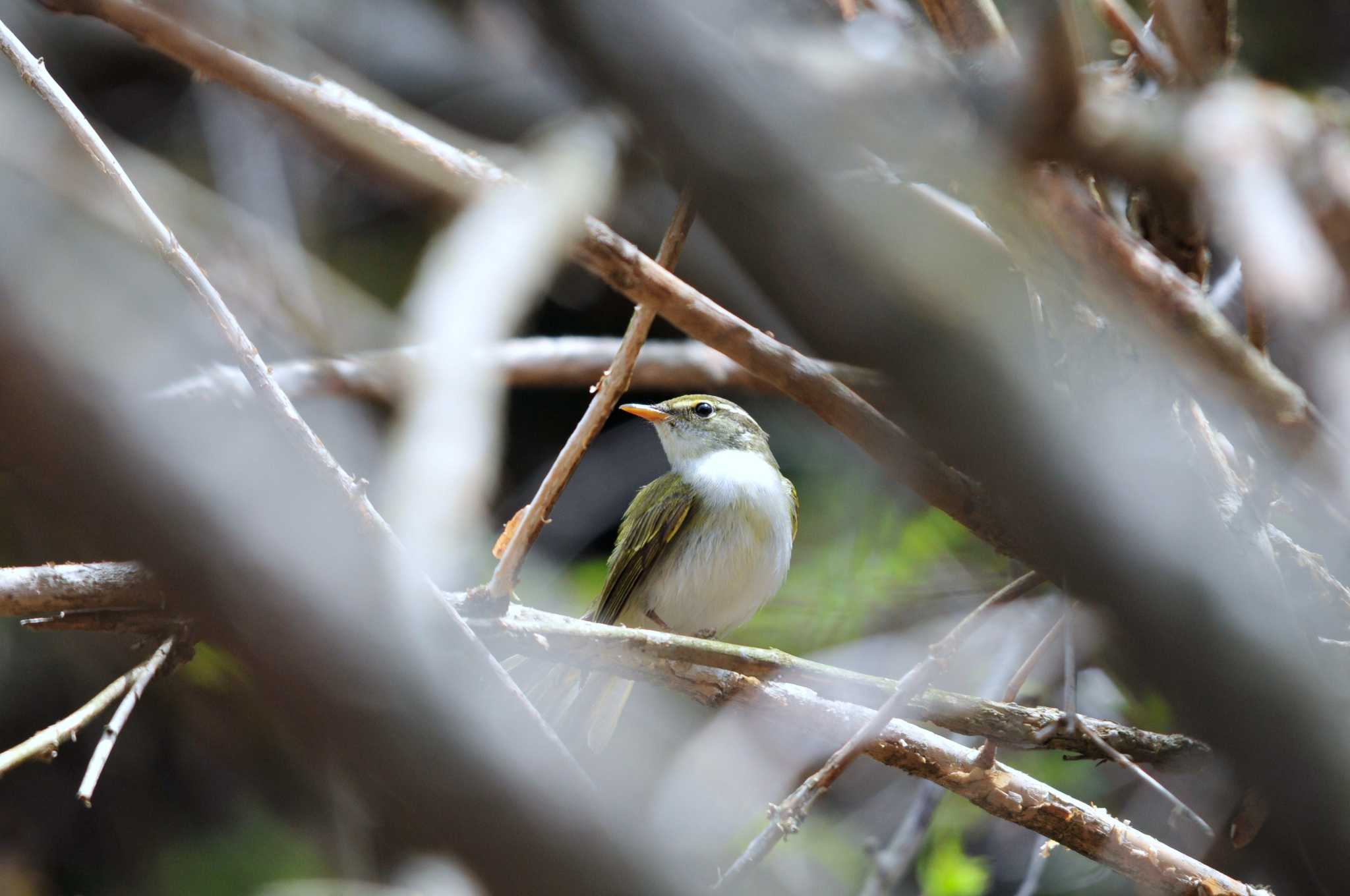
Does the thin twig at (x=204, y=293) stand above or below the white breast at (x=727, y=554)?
above

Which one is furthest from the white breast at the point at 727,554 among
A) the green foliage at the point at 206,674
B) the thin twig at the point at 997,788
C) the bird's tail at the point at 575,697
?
the thin twig at the point at 997,788

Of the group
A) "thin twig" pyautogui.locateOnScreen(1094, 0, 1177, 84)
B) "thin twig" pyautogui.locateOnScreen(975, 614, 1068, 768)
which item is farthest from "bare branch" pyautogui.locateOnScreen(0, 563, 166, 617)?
"thin twig" pyautogui.locateOnScreen(1094, 0, 1177, 84)

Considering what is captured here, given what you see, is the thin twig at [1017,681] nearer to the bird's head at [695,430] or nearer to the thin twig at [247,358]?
the thin twig at [247,358]

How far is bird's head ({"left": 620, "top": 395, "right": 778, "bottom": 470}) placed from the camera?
3375 millimetres

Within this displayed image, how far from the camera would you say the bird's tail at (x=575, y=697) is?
1.97 meters

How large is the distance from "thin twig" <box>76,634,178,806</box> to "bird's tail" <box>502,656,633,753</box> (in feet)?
1.70

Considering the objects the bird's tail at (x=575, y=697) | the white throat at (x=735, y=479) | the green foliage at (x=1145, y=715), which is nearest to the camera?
the bird's tail at (x=575, y=697)

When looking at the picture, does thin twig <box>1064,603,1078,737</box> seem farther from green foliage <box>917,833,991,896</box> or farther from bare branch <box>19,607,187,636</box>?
green foliage <box>917,833,991,896</box>

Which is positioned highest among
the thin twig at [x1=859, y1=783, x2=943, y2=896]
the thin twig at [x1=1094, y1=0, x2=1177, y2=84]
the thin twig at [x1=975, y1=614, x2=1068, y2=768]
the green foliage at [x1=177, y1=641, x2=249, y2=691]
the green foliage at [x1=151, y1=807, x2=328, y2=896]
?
the thin twig at [x1=1094, y1=0, x2=1177, y2=84]

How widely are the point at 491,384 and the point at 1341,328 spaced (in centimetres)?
190

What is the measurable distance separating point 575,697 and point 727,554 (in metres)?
0.75

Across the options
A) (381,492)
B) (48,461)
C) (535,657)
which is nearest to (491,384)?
(381,492)

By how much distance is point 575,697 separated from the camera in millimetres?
2420

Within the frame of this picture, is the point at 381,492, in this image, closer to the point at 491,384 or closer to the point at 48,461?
the point at 491,384
